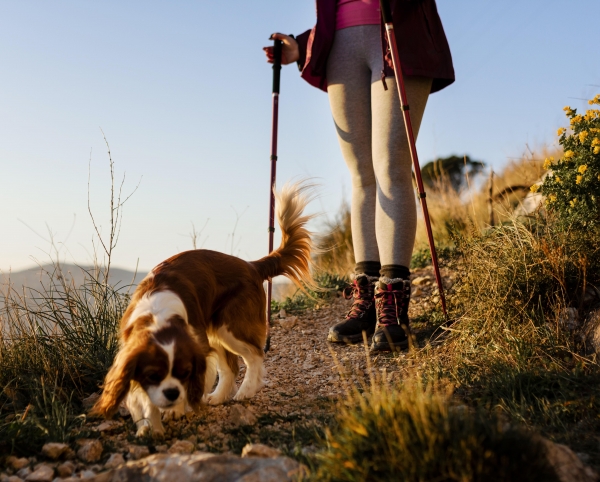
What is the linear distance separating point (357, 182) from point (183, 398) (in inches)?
85.7

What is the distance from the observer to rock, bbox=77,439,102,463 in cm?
262

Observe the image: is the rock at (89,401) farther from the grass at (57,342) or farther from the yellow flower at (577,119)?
the yellow flower at (577,119)

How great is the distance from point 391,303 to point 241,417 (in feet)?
5.12

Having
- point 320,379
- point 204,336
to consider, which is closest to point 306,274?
point 320,379

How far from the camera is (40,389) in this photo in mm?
3477

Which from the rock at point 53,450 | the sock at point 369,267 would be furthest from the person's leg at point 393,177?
the rock at point 53,450

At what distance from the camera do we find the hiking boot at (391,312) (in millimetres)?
4215

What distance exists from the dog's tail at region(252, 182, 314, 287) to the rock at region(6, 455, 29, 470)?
1910 mm

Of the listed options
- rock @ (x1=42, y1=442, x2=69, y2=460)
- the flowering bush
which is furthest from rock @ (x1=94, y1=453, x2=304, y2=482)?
the flowering bush

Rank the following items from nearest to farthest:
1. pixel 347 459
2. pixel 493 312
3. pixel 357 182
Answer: pixel 347 459 → pixel 493 312 → pixel 357 182

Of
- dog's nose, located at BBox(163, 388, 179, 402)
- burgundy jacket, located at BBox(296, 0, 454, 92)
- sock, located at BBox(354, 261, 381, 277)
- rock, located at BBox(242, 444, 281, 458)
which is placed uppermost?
burgundy jacket, located at BBox(296, 0, 454, 92)

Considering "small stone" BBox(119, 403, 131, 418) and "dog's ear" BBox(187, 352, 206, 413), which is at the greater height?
"dog's ear" BBox(187, 352, 206, 413)

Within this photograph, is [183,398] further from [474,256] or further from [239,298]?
[474,256]

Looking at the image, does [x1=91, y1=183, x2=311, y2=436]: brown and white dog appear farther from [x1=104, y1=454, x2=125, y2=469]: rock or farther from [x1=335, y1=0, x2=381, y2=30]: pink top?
[x1=335, y1=0, x2=381, y2=30]: pink top
